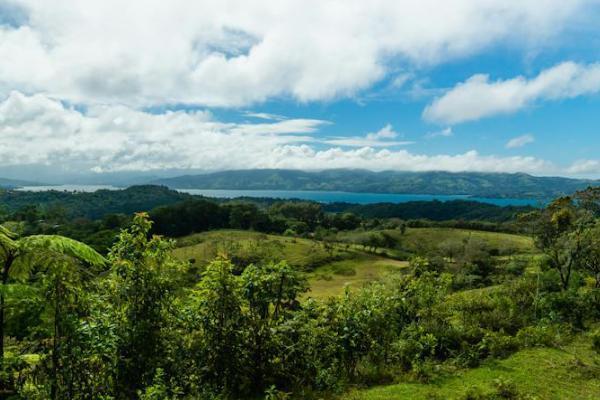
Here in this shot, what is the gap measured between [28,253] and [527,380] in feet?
31.2

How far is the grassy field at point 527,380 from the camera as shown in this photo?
7.23 metres

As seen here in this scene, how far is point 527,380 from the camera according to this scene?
793 cm

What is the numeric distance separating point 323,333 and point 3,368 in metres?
5.16

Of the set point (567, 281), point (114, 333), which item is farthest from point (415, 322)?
point (567, 281)

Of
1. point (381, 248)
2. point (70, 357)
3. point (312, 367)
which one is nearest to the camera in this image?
point (70, 357)

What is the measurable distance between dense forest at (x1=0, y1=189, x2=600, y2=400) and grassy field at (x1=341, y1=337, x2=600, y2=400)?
0.37ft

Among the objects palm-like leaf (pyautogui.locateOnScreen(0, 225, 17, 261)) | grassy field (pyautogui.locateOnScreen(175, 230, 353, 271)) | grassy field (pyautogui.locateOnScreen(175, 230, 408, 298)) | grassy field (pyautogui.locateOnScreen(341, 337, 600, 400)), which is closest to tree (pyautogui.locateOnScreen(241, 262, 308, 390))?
grassy field (pyautogui.locateOnScreen(341, 337, 600, 400))

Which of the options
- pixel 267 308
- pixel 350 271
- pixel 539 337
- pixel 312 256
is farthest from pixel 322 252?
pixel 267 308

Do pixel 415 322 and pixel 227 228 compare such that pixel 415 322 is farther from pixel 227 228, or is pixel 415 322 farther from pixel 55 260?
pixel 227 228

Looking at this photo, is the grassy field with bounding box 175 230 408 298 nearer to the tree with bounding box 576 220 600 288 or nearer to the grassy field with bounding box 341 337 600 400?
the tree with bounding box 576 220 600 288

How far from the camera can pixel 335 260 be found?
75188mm

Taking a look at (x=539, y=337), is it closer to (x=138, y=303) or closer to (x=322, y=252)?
(x=138, y=303)

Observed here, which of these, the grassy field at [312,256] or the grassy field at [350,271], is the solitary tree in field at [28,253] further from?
the grassy field at [312,256]

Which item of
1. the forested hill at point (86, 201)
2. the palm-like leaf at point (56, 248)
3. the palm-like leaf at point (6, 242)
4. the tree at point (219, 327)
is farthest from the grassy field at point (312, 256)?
the forested hill at point (86, 201)
